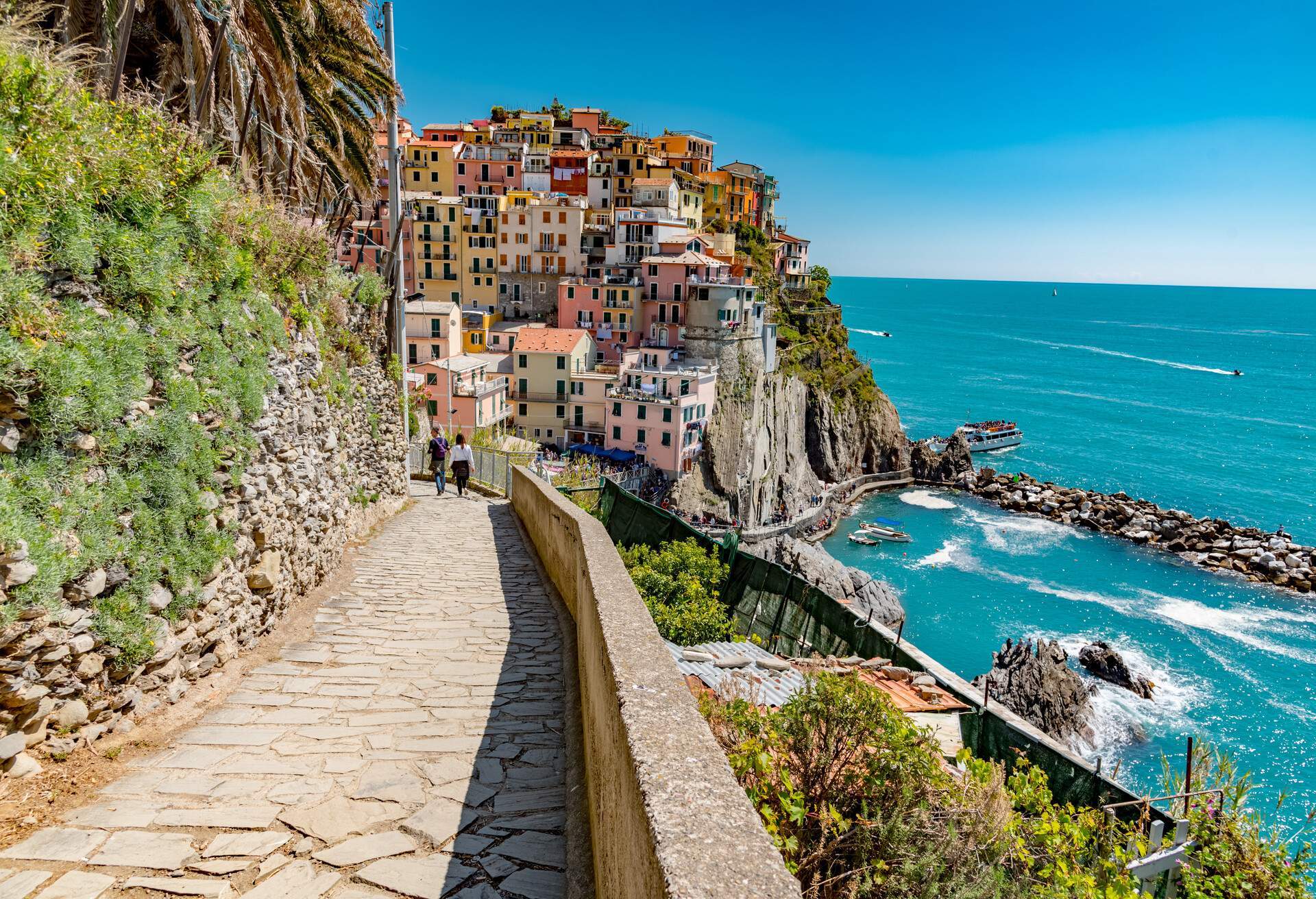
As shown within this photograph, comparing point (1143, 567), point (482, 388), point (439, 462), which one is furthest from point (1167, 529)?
point (439, 462)

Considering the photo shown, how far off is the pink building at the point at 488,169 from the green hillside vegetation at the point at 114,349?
2844 inches

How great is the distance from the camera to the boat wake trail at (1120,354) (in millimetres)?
132375

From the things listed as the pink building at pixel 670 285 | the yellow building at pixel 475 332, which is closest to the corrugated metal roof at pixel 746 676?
the yellow building at pixel 475 332

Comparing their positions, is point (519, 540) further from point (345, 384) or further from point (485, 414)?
point (485, 414)

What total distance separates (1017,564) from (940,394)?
67099mm

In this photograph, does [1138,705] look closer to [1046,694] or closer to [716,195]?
[1046,694]

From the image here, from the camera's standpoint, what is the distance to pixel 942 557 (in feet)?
164

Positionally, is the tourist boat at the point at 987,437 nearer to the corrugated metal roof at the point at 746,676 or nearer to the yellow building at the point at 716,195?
the yellow building at the point at 716,195

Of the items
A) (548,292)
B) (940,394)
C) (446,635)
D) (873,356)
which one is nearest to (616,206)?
(548,292)

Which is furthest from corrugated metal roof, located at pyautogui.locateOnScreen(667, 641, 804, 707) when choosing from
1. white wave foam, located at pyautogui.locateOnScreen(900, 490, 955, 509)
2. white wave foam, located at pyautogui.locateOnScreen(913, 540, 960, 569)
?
white wave foam, located at pyautogui.locateOnScreen(900, 490, 955, 509)

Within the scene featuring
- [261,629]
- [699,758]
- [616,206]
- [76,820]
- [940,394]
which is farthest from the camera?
[940,394]

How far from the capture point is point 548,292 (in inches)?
2707

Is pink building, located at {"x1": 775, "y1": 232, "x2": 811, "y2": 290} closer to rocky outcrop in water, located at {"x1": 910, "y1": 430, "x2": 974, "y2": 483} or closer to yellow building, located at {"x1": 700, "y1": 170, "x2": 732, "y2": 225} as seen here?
yellow building, located at {"x1": 700, "y1": 170, "x2": 732, "y2": 225}

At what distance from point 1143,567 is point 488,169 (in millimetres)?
65337
